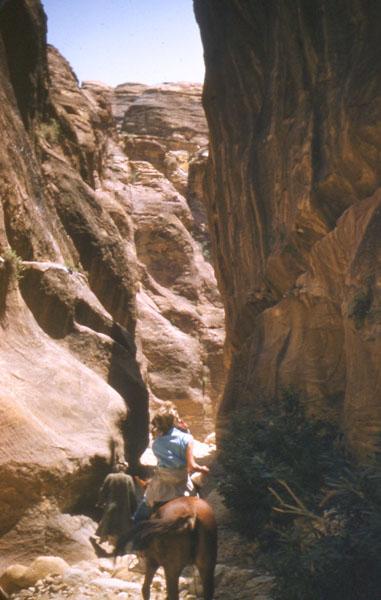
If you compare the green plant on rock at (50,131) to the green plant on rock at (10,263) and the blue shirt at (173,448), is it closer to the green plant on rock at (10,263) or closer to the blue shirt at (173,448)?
the green plant on rock at (10,263)

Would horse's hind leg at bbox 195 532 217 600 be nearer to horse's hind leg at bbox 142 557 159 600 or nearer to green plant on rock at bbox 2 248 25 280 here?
horse's hind leg at bbox 142 557 159 600

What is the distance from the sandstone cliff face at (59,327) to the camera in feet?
23.8

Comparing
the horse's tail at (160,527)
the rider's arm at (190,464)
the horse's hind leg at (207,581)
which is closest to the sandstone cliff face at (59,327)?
the rider's arm at (190,464)

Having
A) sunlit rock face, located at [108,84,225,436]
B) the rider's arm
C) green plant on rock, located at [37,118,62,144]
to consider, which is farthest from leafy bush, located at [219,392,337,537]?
sunlit rock face, located at [108,84,225,436]

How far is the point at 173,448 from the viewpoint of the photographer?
19.7 feet

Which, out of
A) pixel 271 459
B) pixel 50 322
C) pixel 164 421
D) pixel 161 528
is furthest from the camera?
pixel 50 322

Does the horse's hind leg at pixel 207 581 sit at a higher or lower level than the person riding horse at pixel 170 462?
lower

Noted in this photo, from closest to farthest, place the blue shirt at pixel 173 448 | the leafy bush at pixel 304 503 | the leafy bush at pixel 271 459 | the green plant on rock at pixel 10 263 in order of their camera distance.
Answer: the leafy bush at pixel 304 503
the blue shirt at pixel 173 448
the leafy bush at pixel 271 459
the green plant on rock at pixel 10 263

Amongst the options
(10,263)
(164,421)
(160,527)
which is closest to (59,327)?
(10,263)

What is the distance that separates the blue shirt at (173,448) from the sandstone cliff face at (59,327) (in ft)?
6.71

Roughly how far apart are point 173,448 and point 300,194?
20.7 ft

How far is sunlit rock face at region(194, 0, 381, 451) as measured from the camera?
7.85m

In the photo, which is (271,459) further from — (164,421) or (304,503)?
(164,421)

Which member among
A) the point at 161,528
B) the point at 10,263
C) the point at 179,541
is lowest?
the point at 179,541
